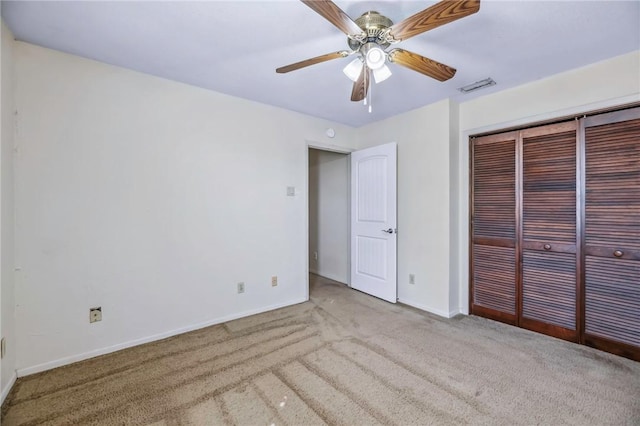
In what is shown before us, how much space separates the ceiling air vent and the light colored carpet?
7.67 ft

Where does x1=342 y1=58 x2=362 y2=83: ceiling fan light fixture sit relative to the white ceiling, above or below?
below

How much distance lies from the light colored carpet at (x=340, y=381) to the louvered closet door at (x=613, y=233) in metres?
0.22

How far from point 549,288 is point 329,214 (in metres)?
2.88

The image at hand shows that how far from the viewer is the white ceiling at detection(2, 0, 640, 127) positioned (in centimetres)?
165

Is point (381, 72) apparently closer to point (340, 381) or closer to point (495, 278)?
point (340, 381)

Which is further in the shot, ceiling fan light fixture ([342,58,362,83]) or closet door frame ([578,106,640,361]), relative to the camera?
closet door frame ([578,106,640,361])

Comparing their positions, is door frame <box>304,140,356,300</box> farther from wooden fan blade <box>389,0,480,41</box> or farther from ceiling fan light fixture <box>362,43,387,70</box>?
wooden fan blade <box>389,0,480,41</box>

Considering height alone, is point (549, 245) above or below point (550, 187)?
below

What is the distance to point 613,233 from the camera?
2.25 meters

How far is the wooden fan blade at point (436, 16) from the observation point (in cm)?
125

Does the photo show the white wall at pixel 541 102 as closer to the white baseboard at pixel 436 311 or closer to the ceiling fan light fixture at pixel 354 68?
the white baseboard at pixel 436 311

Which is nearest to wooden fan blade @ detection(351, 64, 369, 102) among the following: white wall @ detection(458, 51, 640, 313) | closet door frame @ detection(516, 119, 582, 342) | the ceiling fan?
the ceiling fan

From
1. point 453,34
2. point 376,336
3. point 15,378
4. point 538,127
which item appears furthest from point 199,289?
point 538,127

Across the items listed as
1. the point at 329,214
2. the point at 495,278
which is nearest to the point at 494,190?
the point at 495,278
